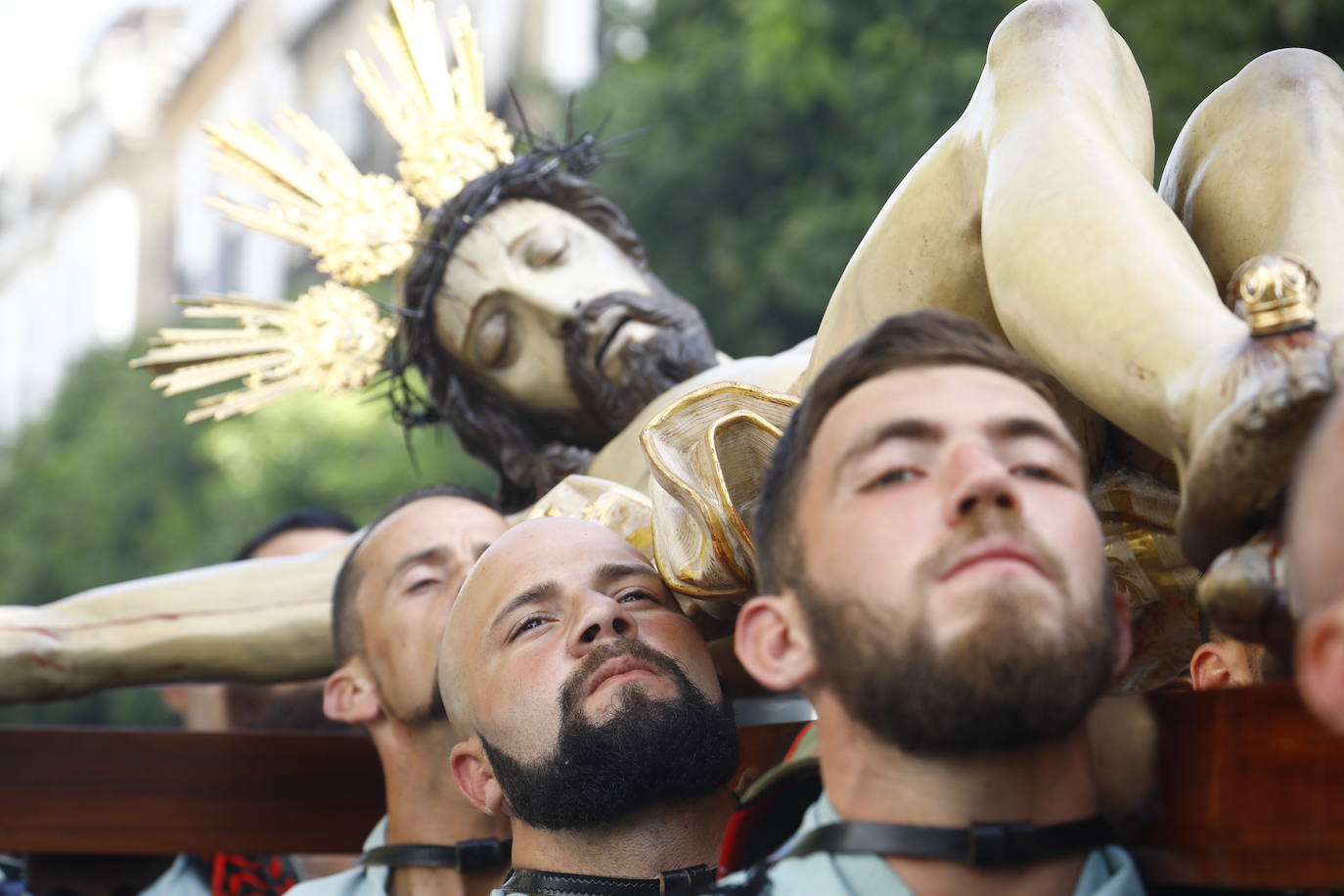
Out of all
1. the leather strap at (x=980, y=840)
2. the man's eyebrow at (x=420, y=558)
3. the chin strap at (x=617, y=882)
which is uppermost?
the leather strap at (x=980, y=840)

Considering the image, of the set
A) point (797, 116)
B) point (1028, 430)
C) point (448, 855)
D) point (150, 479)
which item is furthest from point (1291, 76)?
point (150, 479)

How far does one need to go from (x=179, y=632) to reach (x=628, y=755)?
1.36 meters

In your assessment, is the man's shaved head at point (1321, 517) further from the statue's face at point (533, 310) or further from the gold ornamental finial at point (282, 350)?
the gold ornamental finial at point (282, 350)

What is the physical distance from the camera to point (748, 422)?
90.8 inches

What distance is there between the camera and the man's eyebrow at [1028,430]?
5.59 feet

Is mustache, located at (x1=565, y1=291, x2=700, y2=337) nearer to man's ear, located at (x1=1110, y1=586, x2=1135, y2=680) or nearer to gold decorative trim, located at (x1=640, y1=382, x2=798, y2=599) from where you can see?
gold decorative trim, located at (x1=640, y1=382, x2=798, y2=599)

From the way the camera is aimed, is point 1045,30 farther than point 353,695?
No

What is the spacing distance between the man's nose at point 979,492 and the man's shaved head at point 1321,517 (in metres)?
0.31

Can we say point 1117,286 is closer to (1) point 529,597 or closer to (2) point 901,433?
(2) point 901,433

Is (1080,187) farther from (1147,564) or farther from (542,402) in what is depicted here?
(542,402)

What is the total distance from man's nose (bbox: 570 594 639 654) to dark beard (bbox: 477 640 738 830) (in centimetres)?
2

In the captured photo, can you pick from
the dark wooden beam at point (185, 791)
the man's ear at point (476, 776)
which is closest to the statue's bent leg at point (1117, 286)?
the man's ear at point (476, 776)

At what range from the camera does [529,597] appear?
246 centimetres

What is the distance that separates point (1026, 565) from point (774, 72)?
8144 millimetres
